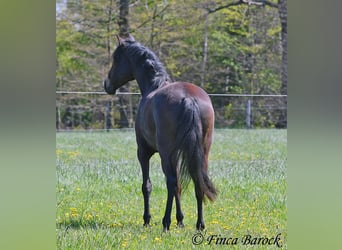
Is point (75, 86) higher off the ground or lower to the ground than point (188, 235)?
higher

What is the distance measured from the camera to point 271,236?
2.89 m

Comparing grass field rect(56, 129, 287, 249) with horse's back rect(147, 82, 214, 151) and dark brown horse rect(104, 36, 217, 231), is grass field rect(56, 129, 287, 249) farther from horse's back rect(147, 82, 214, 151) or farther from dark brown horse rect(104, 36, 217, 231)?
horse's back rect(147, 82, 214, 151)

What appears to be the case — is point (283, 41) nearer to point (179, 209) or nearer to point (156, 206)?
point (156, 206)

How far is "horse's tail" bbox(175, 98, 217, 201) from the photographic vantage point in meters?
3.64

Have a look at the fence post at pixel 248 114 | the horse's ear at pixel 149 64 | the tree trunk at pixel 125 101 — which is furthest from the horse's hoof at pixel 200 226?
the fence post at pixel 248 114

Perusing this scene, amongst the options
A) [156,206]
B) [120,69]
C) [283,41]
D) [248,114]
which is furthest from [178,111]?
[283,41]

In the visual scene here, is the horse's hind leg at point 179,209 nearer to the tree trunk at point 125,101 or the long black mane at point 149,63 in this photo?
the long black mane at point 149,63

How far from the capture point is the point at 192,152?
365 centimetres

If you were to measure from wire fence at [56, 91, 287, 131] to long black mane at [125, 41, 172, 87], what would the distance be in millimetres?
5786

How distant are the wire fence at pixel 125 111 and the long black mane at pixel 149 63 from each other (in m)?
5.79
